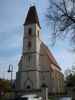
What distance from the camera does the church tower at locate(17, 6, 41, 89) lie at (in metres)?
67.6

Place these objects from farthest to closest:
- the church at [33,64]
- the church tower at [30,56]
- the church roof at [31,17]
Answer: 1. the church roof at [31,17]
2. the church at [33,64]
3. the church tower at [30,56]

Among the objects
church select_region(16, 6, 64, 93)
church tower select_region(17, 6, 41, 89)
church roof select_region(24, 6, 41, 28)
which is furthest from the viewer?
church roof select_region(24, 6, 41, 28)

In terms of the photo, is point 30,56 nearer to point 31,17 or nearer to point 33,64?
point 33,64

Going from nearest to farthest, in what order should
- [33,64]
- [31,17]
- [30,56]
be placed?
[33,64] < [30,56] < [31,17]

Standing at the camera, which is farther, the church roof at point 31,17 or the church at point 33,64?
the church roof at point 31,17

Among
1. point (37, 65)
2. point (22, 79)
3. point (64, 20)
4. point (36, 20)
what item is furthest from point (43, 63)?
point (64, 20)

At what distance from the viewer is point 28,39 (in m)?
Result: 70.6

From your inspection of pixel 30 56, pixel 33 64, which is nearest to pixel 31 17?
pixel 30 56

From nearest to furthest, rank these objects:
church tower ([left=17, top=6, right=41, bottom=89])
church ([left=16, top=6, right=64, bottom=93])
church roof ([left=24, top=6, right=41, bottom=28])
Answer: church tower ([left=17, top=6, right=41, bottom=89]) → church ([left=16, top=6, right=64, bottom=93]) → church roof ([left=24, top=6, right=41, bottom=28])

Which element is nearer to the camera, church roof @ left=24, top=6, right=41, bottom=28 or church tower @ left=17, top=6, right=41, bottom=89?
church tower @ left=17, top=6, right=41, bottom=89

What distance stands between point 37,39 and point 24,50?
4.58 m

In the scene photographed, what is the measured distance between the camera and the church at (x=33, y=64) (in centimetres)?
6769

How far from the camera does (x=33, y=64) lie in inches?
2702

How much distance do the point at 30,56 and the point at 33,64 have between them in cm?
224
